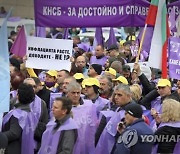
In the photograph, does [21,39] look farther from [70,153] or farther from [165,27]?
[70,153]

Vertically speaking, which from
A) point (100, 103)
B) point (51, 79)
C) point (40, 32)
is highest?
point (40, 32)

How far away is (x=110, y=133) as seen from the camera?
22.9ft

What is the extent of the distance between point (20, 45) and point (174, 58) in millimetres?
3681

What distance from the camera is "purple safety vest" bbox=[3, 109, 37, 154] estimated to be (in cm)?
689

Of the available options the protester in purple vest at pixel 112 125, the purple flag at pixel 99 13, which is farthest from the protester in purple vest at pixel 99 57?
the protester in purple vest at pixel 112 125

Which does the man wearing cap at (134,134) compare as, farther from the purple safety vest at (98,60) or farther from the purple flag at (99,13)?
the purple safety vest at (98,60)

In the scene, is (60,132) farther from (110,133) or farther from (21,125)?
(110,133)

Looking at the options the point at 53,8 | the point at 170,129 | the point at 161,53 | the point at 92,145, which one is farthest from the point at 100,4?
the point at 170,129

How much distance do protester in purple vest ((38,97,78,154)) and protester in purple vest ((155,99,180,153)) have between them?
97 cm

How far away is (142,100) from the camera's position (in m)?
8.84

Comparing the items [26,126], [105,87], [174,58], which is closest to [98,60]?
[174,58]

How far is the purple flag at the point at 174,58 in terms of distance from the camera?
8.59m

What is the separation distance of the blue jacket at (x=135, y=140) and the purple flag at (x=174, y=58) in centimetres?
238

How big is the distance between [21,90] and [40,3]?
3.34 m
